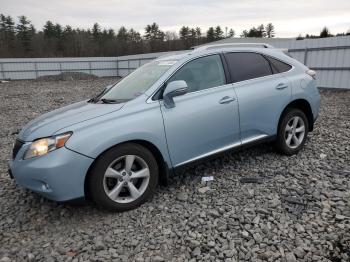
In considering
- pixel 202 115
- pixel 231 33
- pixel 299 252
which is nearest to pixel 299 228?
pixel 299 252

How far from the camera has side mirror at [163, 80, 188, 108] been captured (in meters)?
3.38

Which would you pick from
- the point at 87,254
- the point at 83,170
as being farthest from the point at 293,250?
the point at 83,170

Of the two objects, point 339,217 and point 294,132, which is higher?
point 294,132

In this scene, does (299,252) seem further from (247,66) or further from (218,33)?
(218,33)

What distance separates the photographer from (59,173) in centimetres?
293

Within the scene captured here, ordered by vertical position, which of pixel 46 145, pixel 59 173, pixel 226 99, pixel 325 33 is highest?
pixel 325 33

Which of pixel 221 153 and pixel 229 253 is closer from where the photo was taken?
pixel 229 253

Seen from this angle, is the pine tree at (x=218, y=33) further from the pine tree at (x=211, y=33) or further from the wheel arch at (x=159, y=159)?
the wheel arch at (x=159, y=159)

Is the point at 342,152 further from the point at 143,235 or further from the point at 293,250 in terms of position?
the point at 143,235

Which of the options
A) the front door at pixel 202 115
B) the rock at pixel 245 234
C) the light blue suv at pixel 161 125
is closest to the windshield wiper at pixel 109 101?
the light blue suv at pixel 161 125

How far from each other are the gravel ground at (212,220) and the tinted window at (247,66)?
1.32m

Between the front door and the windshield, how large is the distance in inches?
10.2

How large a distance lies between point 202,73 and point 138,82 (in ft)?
2.79

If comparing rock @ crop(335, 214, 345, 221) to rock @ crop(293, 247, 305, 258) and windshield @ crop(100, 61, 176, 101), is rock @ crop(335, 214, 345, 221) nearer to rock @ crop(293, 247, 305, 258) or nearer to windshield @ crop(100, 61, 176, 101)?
rock @ crop(293, 247, 305, 258)
